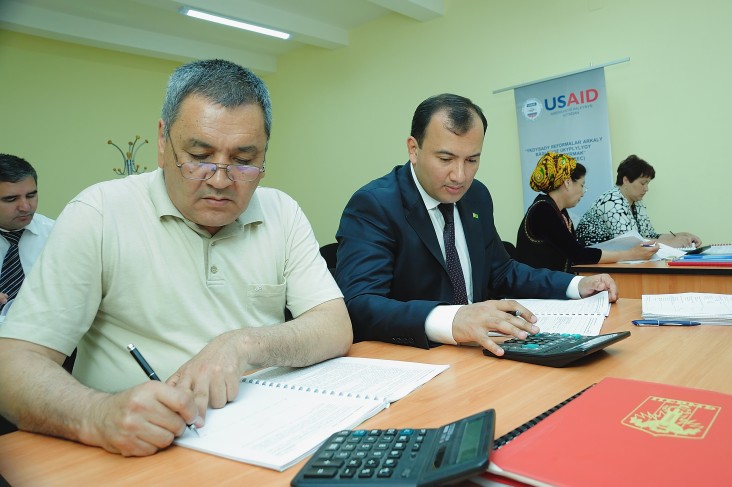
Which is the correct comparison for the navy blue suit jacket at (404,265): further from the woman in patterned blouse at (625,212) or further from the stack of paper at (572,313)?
the woman in patterned blouse at (625,212)

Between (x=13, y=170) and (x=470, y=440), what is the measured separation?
339 centimetres

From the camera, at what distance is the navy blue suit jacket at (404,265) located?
138 centimetres

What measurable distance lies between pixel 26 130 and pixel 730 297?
19.4 feet

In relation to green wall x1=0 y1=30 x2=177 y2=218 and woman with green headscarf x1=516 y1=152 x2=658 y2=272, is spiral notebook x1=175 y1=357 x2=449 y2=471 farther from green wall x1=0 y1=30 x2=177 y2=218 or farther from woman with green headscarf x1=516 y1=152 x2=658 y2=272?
green wall x1=0 y1=30 x2=177 y2=218

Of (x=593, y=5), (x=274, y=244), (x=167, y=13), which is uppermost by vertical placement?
(x=167, y=13)

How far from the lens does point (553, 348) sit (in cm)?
105

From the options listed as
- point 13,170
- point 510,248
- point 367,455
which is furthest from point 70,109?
point 367,455

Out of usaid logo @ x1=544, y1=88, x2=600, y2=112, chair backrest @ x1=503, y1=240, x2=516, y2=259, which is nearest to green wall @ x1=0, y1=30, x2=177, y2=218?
usaid logo @ x1=544, y1=88, x2=600, y2=112

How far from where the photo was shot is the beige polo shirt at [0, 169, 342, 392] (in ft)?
3.48

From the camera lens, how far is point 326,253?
294 cm

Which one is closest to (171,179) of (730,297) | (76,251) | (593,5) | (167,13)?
(76,251)

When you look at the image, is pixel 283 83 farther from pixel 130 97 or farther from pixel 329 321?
pixel 329 321

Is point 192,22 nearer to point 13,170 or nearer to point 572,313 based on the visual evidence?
point 13,170

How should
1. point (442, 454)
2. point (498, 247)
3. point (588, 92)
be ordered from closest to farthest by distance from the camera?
point (442, 454) → point (498, 247) → point (588, 92)
